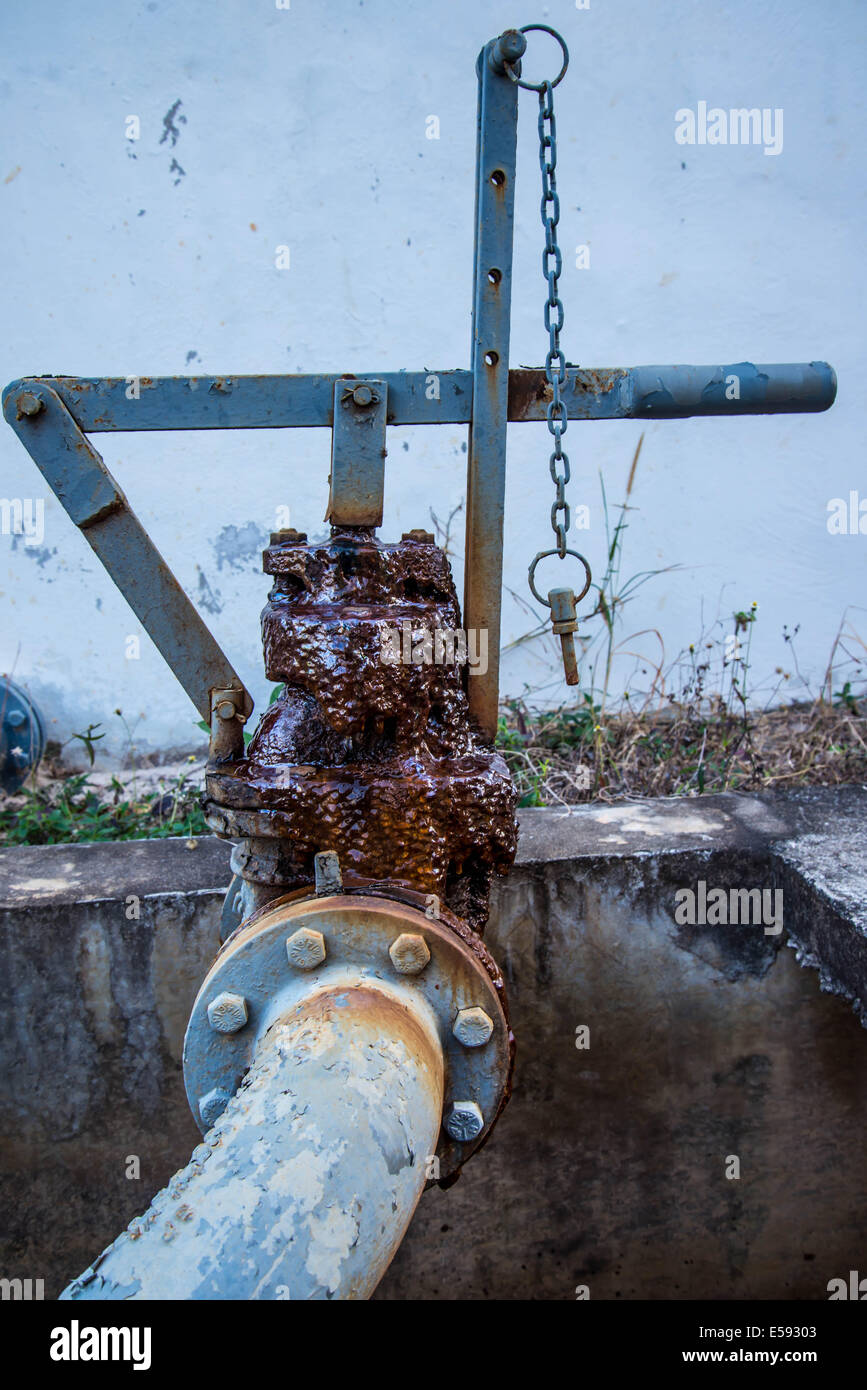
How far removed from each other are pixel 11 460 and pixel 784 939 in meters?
2.89

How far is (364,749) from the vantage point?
1.32 metres

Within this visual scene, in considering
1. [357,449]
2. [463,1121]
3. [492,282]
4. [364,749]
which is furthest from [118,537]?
[463,1121]

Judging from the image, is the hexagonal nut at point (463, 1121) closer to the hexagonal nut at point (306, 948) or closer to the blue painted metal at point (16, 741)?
the hexagonal nut at point (306, 948)

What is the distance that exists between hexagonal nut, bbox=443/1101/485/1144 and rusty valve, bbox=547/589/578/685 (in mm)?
634

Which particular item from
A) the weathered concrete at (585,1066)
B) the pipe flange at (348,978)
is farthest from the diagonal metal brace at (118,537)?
the weathered concrete at (585,1066)

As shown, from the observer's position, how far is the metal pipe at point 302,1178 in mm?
719

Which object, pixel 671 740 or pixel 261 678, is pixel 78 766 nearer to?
pixel 261 678

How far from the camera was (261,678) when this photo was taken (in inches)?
139

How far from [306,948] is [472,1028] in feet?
0.75

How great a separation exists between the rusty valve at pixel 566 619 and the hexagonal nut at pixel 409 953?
512mm

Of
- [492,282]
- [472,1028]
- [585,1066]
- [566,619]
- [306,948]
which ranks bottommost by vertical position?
[585,1066]

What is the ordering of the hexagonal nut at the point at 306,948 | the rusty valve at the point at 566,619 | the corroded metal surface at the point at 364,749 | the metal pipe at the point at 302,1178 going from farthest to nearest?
the rusty valve at the point at 566,619, the corroded metal surface at the point at 364,749, the hexagonal nut at the point at 306,948, the metal pipe at the point at 302,1178

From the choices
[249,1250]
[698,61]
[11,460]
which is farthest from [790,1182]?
[698,61]

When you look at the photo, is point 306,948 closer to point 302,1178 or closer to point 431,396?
point 302,1178
